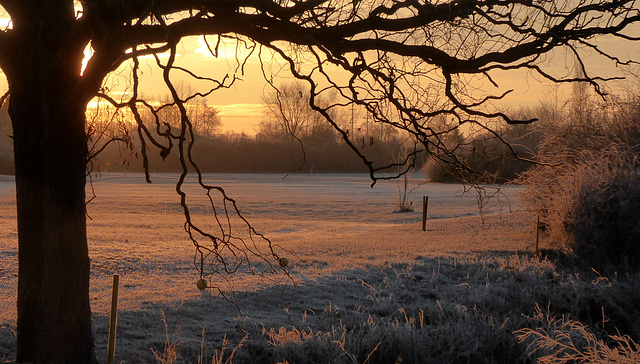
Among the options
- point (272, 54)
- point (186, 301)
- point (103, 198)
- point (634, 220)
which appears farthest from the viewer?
point (103, 198)

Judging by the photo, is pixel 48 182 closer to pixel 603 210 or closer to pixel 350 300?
pixel 350 300

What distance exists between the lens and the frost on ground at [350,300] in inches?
277

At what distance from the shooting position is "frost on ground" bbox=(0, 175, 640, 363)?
7.04 metres

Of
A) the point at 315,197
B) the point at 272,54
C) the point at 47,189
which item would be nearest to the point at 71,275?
the point at 47,189

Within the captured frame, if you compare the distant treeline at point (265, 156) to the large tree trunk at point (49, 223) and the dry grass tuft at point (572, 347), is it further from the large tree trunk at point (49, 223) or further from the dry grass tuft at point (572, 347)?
the large tree trunk at point (49, 223)

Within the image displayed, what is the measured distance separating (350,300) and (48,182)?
544 cm

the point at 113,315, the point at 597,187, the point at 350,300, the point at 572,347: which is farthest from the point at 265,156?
the point at 113,315

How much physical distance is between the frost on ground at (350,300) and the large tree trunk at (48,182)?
3.92 feet

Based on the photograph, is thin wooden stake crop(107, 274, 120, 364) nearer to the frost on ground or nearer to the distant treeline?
the frost on ground

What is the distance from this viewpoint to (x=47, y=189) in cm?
473

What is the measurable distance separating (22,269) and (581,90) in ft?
41.3

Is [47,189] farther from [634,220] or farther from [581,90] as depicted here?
[581,90]

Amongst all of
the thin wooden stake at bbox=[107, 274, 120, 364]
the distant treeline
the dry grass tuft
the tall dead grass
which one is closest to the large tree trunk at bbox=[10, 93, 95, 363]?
the thin wooden stake at bbox=[107, 274, 120, 364]

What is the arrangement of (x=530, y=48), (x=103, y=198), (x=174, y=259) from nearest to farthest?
(x=530, y=48) → (x=174, y=259) → (x=103, y=198)
